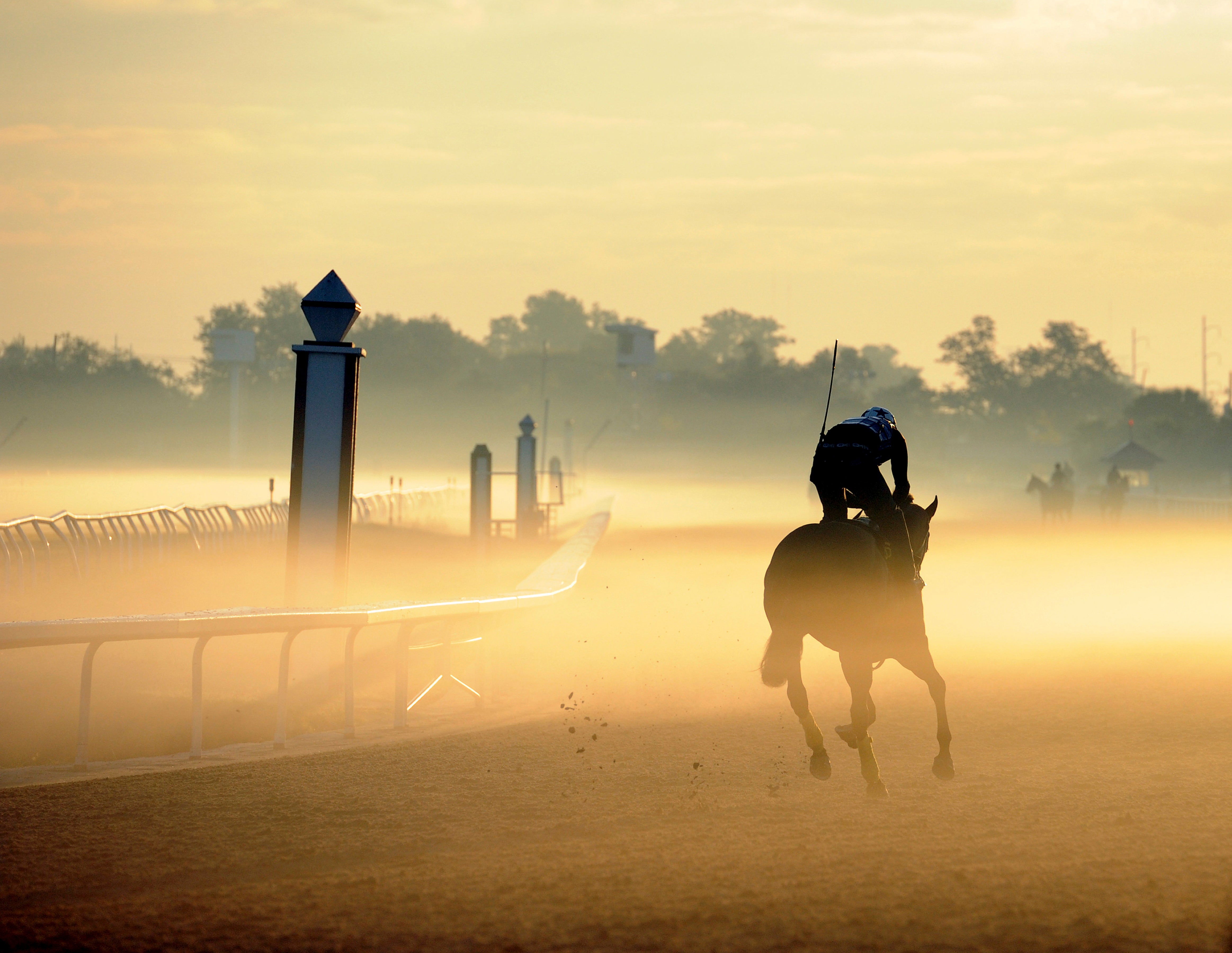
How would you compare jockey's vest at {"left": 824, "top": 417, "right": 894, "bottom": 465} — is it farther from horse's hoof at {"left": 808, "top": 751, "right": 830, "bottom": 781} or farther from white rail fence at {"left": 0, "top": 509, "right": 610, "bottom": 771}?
white rail fence at {"left": 0, "top": 509, "right": 610, "bottom": 771}

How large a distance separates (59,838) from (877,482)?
3.68 metres

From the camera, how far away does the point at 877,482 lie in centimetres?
634

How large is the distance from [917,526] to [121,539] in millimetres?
12235

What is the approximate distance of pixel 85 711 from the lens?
716cm

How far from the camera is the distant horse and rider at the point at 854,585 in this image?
19.9ft

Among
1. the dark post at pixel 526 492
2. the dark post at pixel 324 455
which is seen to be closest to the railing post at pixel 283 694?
the dark post at pixel 324 455

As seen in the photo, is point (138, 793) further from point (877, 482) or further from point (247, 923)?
point (877, 482)

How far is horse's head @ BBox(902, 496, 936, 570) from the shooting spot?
663 cm

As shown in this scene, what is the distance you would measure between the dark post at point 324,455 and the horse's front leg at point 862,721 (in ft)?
15.6

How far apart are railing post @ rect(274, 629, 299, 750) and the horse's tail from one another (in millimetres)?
3009

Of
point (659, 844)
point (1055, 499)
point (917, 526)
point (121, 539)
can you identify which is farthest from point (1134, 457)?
point (659, 844)

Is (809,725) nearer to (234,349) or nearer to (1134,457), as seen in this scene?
(1134,457)

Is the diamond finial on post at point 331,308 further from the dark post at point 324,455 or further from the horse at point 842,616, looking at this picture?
the horse at point 842,616

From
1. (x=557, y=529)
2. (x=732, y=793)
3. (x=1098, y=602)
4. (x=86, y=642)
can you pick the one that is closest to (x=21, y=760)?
(x=86, y=642)
